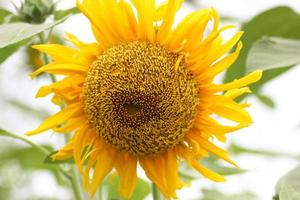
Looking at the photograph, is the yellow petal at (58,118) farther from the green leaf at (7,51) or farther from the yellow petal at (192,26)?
the yellow petal at (192,26)

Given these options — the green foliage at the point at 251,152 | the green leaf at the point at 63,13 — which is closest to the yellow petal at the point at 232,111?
the green leaf at the point at 63,13

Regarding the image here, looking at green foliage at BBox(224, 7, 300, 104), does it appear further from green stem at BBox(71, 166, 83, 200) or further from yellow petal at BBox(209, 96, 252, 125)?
green stem at BBox(71, 166, 83, 200)

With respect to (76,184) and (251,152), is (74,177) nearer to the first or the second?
(76,184)

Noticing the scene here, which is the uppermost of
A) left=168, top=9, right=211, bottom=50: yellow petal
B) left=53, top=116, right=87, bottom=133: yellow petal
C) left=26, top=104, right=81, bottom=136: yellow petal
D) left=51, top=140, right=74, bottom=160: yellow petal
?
left=168, top=9, right=211, bottom=50: yellow petal

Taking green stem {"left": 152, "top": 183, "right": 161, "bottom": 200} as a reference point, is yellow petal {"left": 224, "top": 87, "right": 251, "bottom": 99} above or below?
above

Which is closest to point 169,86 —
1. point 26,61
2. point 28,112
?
point 26,61

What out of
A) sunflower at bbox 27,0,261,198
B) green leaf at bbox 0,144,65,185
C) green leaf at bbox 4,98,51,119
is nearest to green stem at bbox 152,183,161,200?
sunflower at bbox 27,0,261,198

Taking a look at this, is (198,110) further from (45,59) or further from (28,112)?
(28,112)

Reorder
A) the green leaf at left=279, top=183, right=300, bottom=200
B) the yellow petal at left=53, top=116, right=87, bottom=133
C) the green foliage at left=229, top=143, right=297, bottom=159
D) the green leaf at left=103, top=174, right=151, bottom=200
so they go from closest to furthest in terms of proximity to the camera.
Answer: the green leaf at left=279, top=183, right=300, bottom=200 → the yellow petal at left=53, top=116, right=87, bottom=133 → the green leaf at left=103, top=174, right=151, bottom=200 → the green foliage at left=229, top=143, right=297, bottom=159
